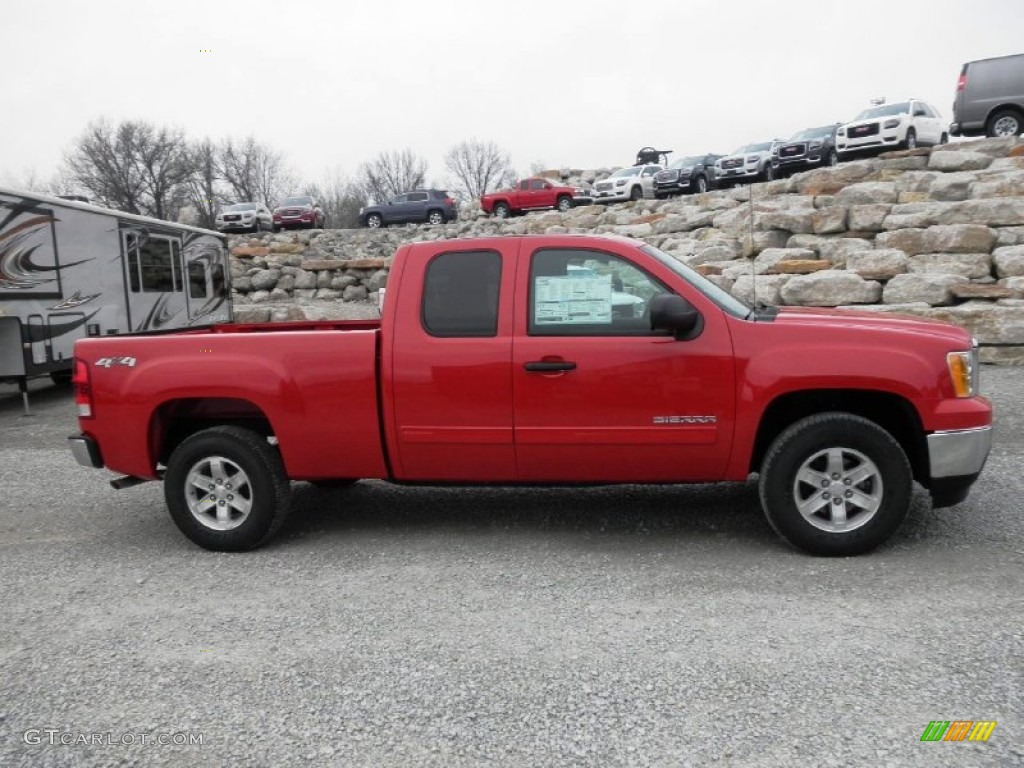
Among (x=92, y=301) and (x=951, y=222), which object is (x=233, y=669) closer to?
(x=92, y=301)

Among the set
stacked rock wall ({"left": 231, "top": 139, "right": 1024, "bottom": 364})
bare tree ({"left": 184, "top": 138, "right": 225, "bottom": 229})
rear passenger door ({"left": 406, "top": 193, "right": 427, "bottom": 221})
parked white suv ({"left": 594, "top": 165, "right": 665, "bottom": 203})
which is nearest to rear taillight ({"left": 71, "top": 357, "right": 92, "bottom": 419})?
stacked rock wall ({"left": 231, "top": 139, "right": 1024, "bottom": 364})

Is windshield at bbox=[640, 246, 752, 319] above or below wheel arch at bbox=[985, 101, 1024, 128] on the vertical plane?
below

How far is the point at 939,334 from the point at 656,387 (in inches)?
61.8

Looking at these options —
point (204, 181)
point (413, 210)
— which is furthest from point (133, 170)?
point (413, 210)

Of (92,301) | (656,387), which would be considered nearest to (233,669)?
(656,387)

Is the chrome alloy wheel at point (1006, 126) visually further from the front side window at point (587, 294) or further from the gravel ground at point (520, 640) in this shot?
the front side window at point (587, 294)

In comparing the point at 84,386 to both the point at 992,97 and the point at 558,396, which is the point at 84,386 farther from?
the point at 992,97

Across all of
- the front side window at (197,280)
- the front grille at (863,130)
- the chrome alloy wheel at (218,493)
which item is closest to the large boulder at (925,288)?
the chrome alloy wheel at (218,493)

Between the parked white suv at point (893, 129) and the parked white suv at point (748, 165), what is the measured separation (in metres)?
3.22

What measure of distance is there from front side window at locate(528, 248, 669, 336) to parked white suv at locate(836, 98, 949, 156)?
20.6 m

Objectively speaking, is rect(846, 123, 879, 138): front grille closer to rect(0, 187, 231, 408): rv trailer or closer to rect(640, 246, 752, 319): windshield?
rect(0, 187, 231, 408): rv trailer

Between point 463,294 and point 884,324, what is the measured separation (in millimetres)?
2405

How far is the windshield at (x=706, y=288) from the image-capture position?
4805mm

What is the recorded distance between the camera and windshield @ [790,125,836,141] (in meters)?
25.7
